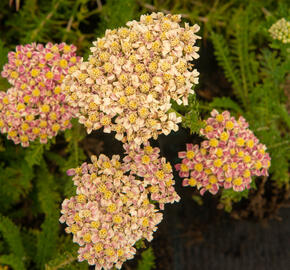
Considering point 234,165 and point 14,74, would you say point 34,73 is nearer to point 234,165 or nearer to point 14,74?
point 14,74

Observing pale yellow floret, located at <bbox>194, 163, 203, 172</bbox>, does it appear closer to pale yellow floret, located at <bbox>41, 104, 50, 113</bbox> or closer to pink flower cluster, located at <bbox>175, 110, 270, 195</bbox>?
pink flower cluster, located at <bbox>175, 110, 270, 195</bbox>

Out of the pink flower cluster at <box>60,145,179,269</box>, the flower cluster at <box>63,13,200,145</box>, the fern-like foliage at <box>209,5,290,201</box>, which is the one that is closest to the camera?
the flower cluster at <box>63,13,200,145</box>

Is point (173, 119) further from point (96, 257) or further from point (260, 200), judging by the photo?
point (260, 200)

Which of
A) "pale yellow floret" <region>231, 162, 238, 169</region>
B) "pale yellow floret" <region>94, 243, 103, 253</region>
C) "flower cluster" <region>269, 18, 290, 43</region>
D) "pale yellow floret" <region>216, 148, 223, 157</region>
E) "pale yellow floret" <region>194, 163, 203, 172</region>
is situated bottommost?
"pale yellow floret" <region>94, 243, 103, 253</region>

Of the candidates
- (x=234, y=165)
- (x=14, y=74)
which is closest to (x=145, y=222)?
(x=234, y=165)

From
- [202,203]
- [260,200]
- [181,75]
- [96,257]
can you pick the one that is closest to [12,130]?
[96,257]

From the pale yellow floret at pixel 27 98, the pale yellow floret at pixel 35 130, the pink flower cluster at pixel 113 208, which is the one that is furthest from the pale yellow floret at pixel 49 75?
the pink flower cluster at pixel 113 208

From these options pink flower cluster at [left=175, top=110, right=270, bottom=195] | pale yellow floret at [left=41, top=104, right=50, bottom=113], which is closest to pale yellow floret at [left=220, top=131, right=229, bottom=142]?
pink flower cluster at [left=175, top=110, right=270, bottom=195]
